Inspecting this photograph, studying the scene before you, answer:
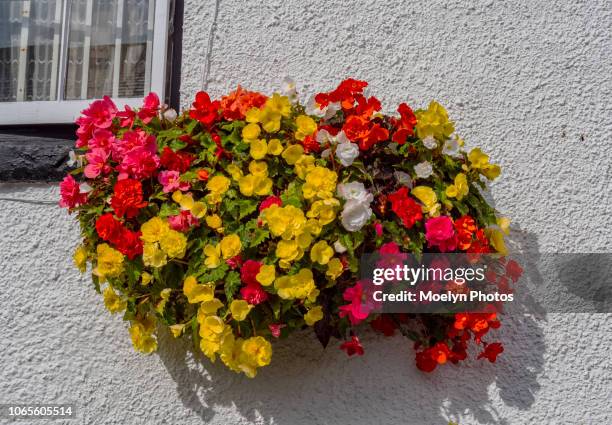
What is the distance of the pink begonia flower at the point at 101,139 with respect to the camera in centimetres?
202

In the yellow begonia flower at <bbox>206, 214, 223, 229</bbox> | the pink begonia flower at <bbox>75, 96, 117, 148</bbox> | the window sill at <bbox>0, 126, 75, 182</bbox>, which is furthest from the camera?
the window sill at <bbox>0, 126, 75, 182</bbox>

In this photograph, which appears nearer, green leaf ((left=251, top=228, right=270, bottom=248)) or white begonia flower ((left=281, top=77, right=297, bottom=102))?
green leaf ((left=251, top=228, right=270, bottom=248))

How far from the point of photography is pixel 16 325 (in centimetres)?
227

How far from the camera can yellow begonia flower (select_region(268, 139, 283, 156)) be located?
6.22 ft

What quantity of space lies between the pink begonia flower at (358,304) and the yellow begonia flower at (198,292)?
38 cm

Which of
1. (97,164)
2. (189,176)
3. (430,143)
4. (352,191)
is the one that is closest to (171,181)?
(189,176)

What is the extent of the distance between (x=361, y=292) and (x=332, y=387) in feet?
1.47

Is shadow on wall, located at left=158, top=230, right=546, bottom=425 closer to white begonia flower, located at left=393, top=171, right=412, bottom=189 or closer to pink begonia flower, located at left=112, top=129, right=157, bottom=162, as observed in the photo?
white begonia flower, located at left=393, top=171, right=412, bottom=189

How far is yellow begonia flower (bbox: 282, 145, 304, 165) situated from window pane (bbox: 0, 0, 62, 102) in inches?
47.6

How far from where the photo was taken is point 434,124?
1899 millimetres

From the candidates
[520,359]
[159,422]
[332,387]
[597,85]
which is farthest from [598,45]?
[159,422]

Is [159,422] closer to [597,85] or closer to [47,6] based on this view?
[47,6]

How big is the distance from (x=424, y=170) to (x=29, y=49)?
1.76 metres

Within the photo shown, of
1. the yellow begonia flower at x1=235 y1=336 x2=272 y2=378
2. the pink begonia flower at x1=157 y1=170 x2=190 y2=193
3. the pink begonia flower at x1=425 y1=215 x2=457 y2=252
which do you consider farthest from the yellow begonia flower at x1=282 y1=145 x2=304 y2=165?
the yellow begonia flower at x1=235 y1=336 x2=272 y2=378
